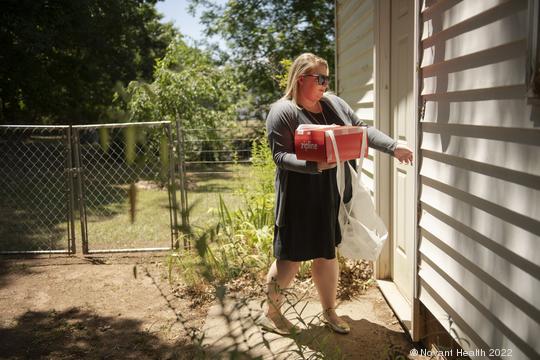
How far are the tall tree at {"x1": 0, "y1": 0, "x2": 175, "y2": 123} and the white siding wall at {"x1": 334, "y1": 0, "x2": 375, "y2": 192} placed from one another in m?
9.89

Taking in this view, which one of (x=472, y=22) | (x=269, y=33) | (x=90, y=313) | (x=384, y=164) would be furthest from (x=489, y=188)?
(x=269, y=33)

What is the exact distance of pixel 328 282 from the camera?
3.35 m

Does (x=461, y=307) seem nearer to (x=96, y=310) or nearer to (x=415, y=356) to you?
(x=415, y=356)

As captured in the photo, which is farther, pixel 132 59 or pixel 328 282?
pixel 132 59

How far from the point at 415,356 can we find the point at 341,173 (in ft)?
4.01

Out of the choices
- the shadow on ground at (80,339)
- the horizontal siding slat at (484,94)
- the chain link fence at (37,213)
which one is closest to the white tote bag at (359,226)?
the horizontal siding slat at (484,94)

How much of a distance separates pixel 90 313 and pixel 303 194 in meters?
2.29

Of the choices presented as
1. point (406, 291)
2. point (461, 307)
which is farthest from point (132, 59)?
point (461, 307)

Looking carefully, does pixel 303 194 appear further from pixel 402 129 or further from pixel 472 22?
pixel 472 22

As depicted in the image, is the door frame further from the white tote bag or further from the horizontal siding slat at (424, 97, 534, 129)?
the horizontal siding slat at (424, 97, 534, 129)

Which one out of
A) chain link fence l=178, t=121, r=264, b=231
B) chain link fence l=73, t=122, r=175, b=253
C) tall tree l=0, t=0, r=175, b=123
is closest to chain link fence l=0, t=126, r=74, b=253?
chain link fence l=73, t=122, r=175, b=253

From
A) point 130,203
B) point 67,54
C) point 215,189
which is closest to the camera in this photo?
point 130,203

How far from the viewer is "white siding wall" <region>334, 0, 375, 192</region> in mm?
4500

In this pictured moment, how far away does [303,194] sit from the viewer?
10.2 ft
